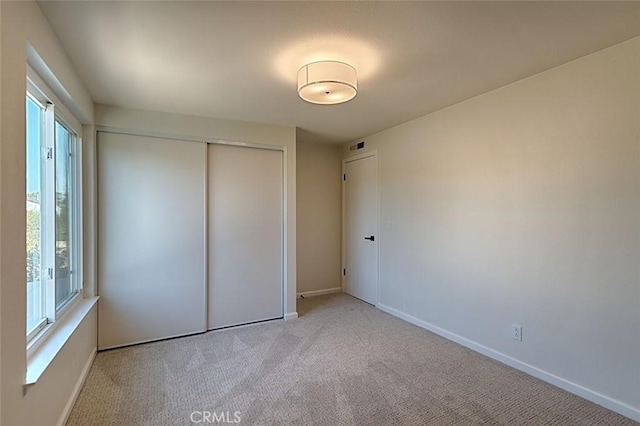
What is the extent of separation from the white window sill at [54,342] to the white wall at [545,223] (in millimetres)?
3178

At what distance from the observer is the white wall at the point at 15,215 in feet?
4.19

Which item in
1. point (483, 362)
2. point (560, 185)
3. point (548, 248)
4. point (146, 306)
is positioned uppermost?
point (560, 185)

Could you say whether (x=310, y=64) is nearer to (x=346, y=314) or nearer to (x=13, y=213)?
(x=13, y=213)

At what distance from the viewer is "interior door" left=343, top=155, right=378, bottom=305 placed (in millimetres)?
4391

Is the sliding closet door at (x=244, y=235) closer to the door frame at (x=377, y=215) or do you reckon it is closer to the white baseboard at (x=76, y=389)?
the white baseboard at (x=76, y=389)

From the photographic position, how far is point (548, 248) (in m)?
2.43

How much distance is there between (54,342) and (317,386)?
5.67 ft

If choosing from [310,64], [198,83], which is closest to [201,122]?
[198,83]

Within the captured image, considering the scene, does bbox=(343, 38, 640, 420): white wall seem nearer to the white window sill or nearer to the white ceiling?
the white ceiling

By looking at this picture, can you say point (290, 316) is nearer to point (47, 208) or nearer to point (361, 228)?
point (361, 228)

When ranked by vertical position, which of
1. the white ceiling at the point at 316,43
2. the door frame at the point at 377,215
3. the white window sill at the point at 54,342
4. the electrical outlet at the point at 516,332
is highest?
the white ceiling at the point at 316,43

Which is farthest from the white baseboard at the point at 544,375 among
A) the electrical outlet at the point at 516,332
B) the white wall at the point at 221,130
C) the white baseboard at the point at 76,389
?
the white baseboard at the point at 76,389

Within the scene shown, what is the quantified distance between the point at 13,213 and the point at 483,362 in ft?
10.8

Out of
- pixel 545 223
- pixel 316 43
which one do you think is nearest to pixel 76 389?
pixel 316 43
